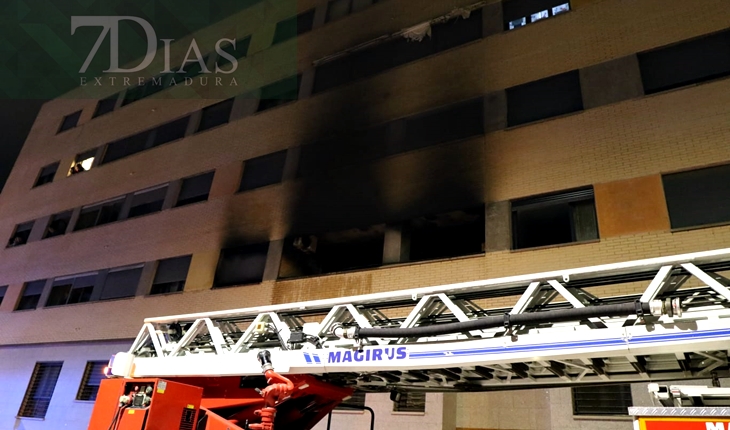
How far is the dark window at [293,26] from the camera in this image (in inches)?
747

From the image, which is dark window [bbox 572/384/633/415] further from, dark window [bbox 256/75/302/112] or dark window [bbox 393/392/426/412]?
dark window [bbox 256/75/302/112]

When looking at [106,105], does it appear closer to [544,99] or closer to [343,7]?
[343,7]

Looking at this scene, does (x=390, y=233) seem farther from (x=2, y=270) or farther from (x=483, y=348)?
(x=2, y=270)

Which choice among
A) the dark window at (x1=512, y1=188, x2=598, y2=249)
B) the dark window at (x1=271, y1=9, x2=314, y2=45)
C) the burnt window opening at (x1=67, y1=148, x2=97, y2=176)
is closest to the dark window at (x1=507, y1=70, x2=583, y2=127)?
the dark window at (x1=512, y1=188, x2=598, y2=249)

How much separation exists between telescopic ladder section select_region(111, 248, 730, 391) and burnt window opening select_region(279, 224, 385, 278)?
7.18 meters

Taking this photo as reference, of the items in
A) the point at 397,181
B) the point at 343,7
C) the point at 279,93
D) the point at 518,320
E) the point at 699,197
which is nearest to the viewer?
the point at 518,320

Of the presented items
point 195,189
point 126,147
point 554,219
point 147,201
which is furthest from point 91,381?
point 554,219

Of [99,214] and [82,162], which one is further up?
[82,162]

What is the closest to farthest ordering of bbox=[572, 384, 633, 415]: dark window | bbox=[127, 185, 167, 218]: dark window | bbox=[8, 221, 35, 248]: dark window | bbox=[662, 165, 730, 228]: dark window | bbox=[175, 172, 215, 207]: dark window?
1. bbox=[662, 165, 730, 228]: dark window
2. bbox=[572, 384, 633, 415]: dark window
3. bbox=[175, 172, 215, 207]: dark window
4. bbox=[127, 185, 167, 218]: dark window
5. bbox=[8, 221, 35, 248]: dark window

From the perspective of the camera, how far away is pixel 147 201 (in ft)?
62.7

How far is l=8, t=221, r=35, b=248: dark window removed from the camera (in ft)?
74.9

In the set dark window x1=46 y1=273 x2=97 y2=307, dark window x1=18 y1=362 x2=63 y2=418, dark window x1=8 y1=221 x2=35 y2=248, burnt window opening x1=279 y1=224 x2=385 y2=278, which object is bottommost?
dark window x1=18 y1=362 x2=63 y2=418

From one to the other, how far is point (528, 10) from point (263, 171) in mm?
9275

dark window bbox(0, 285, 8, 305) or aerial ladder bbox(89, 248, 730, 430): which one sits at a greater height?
dark window bbox(0, 285, 8, 305)
